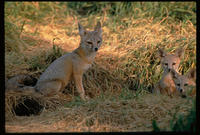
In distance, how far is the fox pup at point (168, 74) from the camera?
5344 mm

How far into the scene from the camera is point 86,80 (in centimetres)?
637

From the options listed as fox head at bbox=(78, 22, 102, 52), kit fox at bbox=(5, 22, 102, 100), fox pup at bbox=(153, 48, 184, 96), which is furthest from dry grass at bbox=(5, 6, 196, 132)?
fox head at bbox=(78, 22, 102, 52)

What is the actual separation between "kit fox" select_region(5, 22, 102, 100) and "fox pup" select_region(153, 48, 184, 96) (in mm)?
1335

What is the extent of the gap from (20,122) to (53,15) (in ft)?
18.3

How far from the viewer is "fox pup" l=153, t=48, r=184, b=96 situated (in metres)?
5.34

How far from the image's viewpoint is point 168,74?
17.9 ft

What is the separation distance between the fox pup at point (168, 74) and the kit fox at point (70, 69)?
1335 millimetres

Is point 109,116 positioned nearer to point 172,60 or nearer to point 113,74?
point 172,60

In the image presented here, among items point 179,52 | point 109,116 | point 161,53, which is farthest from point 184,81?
point 109,116

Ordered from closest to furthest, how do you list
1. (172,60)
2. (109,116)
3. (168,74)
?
(109,116) < (168,74) < (172,60)

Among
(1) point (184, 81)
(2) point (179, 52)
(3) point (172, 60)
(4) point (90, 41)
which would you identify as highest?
(4) point (90, 41)

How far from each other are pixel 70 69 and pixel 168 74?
73.8 inches

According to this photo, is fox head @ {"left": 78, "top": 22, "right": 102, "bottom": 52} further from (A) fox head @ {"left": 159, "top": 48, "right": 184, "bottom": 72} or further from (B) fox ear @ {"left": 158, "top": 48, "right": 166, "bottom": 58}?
(A) fox head @ {"left": 159, "top": 48, "right": 184, "bottom": 72}
